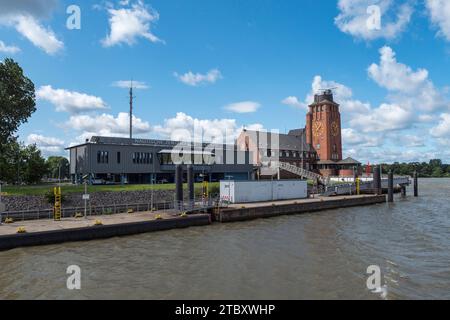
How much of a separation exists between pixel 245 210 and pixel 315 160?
63800 mm

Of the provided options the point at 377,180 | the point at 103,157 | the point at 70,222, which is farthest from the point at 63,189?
the point at 377,180

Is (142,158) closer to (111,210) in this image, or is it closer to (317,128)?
(111,210)

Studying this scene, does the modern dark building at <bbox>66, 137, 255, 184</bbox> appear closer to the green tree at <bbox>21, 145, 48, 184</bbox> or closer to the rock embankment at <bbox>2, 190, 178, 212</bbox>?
the rock embankment at <bbox>2, 190, 178, 212</bbox>

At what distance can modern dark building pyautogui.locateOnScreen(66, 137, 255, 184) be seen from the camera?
4622 centimetres

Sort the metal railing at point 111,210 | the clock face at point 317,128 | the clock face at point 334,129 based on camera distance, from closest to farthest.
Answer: the metal railing at point 111,210, the clock face at point 317,128, the clock face at point 334,129

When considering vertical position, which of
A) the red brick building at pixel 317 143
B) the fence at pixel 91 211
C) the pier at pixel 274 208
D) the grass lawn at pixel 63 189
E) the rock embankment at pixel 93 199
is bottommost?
the pier at pixel 274 208

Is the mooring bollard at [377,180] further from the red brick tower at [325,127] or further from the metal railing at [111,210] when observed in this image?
the red brick tower at [325,127]

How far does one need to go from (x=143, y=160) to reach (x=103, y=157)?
247 inches

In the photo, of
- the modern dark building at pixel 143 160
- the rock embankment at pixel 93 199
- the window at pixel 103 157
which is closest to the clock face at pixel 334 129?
the modern dark building at pixel 143 160

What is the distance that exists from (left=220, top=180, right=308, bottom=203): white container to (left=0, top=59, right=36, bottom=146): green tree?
2677 cm

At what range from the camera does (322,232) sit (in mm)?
27578

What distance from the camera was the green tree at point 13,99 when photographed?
40.2m

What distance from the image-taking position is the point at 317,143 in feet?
311
